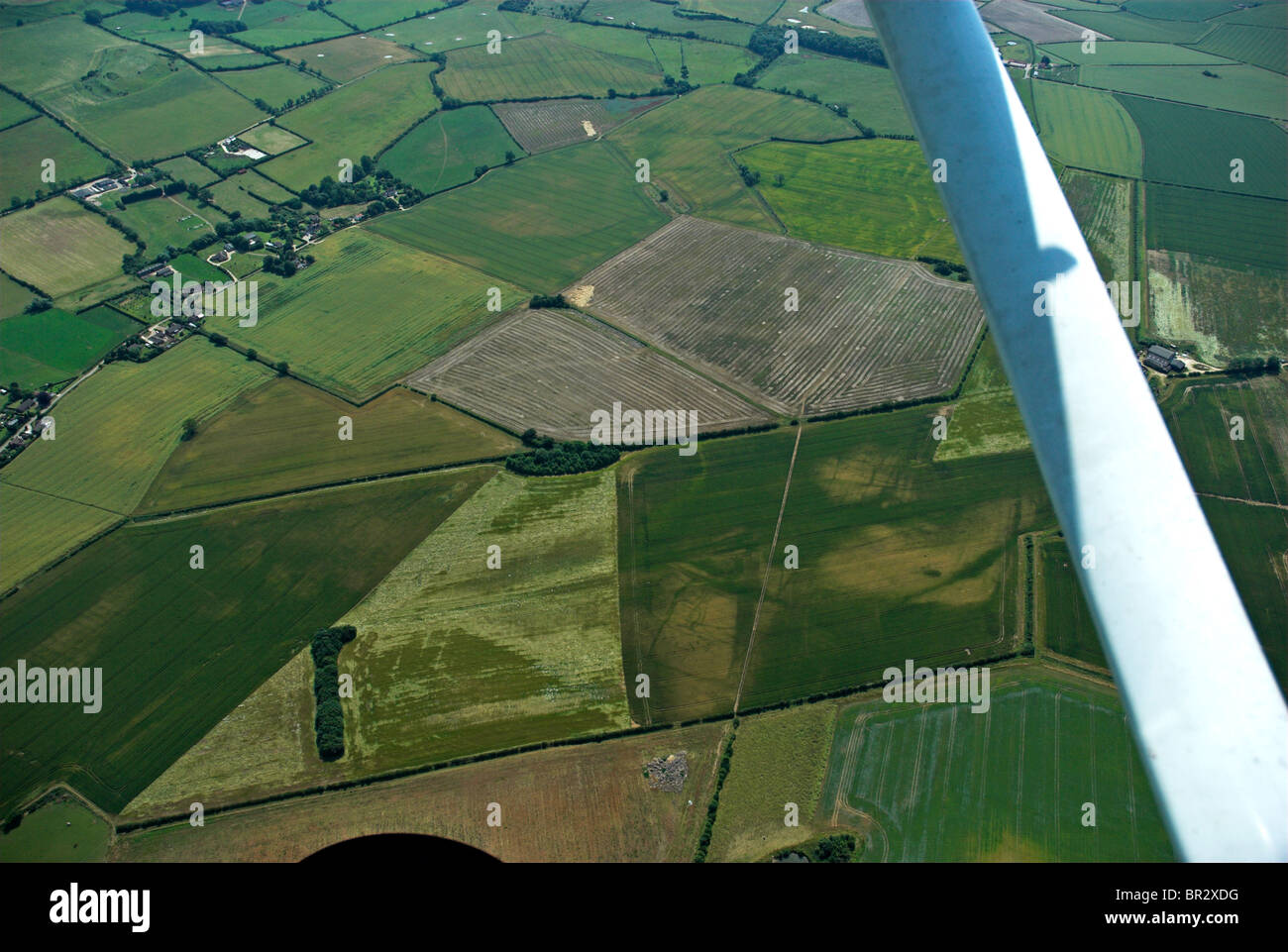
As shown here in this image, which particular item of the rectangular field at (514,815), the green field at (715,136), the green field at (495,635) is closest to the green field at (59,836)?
the rectangular field at (514,815)

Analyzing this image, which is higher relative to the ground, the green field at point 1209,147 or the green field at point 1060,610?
the green field at point 1209,147

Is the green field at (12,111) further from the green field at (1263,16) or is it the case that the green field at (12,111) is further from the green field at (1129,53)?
the green field at (1263,16)

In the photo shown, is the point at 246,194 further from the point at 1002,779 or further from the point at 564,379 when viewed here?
the point at 1002,779

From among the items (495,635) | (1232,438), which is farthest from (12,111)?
(1232,438)

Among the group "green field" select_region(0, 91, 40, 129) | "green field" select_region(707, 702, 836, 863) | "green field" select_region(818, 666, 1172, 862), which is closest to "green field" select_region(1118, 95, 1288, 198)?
"green field" select_region(818, 666, 1172, 862)

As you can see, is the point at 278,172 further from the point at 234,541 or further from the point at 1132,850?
the point at 1132,850

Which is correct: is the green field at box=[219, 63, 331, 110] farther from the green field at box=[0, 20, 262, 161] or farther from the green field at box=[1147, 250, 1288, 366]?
the green field at box=[1147, 250, 1288, 366]
